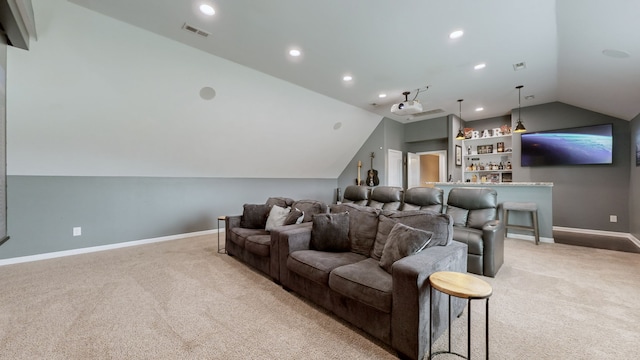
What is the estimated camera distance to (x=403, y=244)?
207cm

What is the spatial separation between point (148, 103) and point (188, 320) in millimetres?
3061

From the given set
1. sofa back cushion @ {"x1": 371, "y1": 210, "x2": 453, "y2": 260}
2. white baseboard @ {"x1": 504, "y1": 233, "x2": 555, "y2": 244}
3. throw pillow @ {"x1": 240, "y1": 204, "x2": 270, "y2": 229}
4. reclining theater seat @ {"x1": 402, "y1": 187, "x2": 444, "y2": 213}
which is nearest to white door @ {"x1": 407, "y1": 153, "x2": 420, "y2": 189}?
white baseboard @ {"x1": 504, "y1": 233, "x2": 555, "y2": 244}

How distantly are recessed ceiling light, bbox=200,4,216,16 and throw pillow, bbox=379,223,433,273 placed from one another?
A: 281 cm

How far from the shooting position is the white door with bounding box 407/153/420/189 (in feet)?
26.6

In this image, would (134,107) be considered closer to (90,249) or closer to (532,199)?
(90,249)

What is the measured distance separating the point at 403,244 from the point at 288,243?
47.7 inches

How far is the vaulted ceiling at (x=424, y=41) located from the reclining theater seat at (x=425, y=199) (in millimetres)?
1887

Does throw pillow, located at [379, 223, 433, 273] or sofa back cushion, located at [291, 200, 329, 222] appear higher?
sofa back cushion, located at [291, 200, 329, 222]

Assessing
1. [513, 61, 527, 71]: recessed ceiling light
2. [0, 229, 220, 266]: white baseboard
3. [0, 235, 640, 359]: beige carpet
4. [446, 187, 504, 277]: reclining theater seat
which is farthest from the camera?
[513, 61, 527, 71]: recessed ceiling light

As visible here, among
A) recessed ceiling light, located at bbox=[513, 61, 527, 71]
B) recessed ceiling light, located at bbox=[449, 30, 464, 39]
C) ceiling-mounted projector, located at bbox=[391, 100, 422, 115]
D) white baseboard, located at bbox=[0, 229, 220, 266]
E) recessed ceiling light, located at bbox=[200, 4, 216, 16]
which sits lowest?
white baseboard, located at bbox=[0, 229, 220, 266]

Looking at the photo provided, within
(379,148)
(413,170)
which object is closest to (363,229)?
(379,148)

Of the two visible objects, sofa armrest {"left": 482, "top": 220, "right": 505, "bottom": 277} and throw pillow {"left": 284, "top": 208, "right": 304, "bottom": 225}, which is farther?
throw pillow {"left": 284, "top": 208, "right": 304, "bottom": 225}

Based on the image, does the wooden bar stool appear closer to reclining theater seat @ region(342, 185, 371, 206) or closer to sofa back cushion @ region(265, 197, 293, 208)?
reclining theater seat @ region(342, 185, 371, 206)

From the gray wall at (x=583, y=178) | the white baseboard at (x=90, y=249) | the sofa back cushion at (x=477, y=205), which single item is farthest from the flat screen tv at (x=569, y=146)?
the white baseboard at (x=90, y=249)
